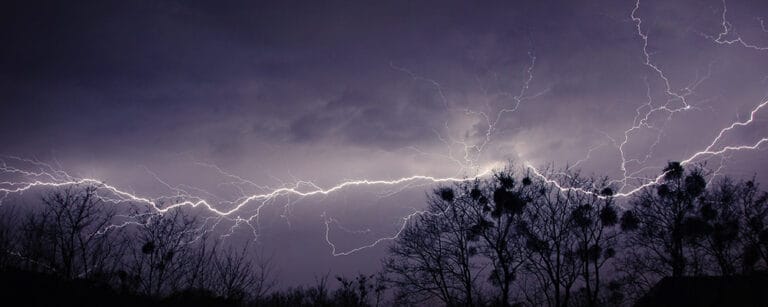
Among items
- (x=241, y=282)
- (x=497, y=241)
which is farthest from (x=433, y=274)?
(x=241, y=282)

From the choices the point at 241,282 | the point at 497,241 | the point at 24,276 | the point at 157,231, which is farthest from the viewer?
the point at 157,231

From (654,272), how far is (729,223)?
4248 millimetres

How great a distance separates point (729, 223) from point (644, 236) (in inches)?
144

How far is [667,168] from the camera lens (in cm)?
1820

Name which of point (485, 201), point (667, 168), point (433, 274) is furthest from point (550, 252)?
point (667, 168)

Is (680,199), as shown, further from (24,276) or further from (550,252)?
(24,276)

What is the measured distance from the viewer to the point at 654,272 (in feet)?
62.6

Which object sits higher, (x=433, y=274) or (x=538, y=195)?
(x=538, y=195)

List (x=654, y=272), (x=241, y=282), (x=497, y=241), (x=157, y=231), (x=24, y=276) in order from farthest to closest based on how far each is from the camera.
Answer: (x=157, y=231) → (x=654, y=272) → (x=497, y=241) → (x=241, y=282) → (x=24, y=276)

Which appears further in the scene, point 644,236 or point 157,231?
point 157,231

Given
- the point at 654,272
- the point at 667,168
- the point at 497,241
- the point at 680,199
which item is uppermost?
the point at 667,168

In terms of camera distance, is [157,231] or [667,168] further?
[157,231]

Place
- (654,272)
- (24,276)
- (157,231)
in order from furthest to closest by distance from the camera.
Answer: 1. (157,231)
2. (654,272)
3. (24,276)

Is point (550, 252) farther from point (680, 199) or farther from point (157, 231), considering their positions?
point (157, 231)
